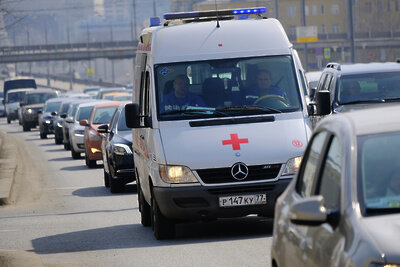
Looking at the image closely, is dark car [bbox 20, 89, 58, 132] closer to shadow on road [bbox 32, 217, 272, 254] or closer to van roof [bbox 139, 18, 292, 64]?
shadow on road [bbox 32, 217, 272, 254]

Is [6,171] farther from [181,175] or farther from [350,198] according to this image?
[350,198]

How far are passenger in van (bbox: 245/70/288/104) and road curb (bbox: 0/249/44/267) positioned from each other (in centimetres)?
285

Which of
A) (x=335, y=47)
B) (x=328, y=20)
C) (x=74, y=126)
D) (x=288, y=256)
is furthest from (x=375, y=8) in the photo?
(x=288, y=256)

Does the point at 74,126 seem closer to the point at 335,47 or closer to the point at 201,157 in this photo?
the point at 201,157

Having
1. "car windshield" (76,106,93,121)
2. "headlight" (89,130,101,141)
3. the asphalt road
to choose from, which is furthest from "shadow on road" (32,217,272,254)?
"car windshield" (76,106,93,121)

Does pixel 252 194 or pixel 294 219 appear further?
pixel 252 194

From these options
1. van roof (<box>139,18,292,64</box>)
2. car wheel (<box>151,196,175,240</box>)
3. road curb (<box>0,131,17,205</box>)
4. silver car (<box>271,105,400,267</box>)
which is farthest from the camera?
road curb (<box>0,131,17,205</box>)

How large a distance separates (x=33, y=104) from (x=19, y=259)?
52.1 metres

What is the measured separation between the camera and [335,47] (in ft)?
412

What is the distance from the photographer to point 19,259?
437 inches

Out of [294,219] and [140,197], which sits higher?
[294,219]

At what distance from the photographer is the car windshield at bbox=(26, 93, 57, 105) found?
202 feet

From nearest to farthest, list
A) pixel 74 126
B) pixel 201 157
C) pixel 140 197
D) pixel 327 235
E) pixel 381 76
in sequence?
pixel 327 235 → pixel 201 157 → pixel 140 197 → pixel 381 76 → pixel 74 126

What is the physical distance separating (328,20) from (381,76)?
455 ft
